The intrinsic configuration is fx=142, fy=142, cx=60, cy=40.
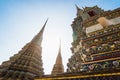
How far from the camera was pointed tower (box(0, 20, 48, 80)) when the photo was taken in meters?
15.2

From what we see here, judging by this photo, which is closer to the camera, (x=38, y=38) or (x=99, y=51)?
(x=99, y=51)

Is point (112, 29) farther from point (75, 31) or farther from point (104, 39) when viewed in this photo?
point (75, 31)

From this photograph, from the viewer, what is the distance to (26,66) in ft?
53.7

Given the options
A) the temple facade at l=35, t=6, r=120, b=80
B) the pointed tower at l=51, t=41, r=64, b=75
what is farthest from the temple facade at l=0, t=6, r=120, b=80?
the pointed tower at l=51, t=41, r=64, b=75

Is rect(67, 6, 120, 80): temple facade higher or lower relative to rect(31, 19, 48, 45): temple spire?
lower

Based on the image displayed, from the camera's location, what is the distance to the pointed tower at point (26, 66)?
1516cm

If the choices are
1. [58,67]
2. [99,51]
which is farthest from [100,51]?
[58,67]

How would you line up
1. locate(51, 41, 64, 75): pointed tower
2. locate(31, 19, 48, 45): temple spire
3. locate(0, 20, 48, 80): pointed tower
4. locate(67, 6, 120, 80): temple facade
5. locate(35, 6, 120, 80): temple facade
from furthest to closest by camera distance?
1. locate(51, 41, 64, 75): pointed tower
2. locate(31, 19, 48, 45): temple spire
3. locate(0, 20, 48, 80): pointed tower
4. locate(67, 6, 120, 80): temple facade
5. locate(35, 6, 120, 80): temple facade

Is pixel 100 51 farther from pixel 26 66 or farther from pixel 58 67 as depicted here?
pixel 58 67

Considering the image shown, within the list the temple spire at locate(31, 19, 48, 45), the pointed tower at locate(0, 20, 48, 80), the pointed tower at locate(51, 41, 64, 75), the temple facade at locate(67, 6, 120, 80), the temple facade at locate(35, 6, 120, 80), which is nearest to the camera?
the temple facade at locate(35, 6, 120, 80)

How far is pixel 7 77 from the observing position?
14.9 meters

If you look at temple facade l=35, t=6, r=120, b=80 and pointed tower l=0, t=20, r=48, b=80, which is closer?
temple facade l=35, t=6, r=120, b=80

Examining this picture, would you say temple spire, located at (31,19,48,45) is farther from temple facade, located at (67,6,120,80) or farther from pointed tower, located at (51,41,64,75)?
temple facade, located at (67,6,120,80)

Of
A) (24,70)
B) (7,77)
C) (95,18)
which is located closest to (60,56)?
(24,70)
